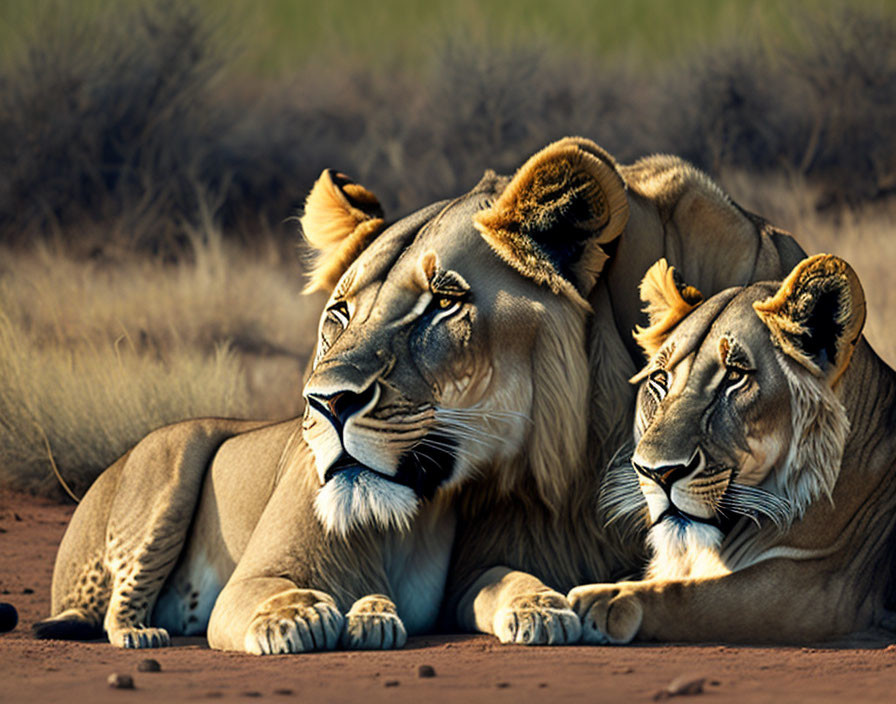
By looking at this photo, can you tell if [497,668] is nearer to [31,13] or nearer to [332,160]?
[332,160]

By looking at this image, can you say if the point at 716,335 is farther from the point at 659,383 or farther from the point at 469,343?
the point at 469,343

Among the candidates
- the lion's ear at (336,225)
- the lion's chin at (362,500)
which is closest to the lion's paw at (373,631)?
the lion's chin at (362,500)

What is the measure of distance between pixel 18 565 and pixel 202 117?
41.6ft

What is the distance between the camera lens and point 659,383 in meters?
5.52

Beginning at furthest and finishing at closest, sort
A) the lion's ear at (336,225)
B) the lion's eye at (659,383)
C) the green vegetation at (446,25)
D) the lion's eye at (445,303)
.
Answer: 1. the green vegetation at (446,25)
2. the lion's ear at (336,225)
3. the lion's eye at (445,303)
4. the lion's eye at (659,383)

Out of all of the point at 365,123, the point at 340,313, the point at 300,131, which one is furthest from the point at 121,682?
the point at 365,123

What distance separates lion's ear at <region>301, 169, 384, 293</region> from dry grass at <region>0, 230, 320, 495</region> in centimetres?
451

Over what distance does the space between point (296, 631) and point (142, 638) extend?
1.15 meters

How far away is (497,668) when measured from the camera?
4.72 metres

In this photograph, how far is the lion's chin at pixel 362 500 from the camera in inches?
212

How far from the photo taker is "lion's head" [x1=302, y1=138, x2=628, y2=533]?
5.39 m

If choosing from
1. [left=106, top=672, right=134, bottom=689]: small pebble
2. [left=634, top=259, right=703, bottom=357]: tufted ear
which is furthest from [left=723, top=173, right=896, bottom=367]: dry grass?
[left=106, top=672, right=134, bottom=689]: small pebble

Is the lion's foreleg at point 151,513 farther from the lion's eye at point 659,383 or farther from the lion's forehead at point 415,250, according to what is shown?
the lion's eye at point 659,383

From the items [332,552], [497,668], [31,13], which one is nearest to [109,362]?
[332,552]
